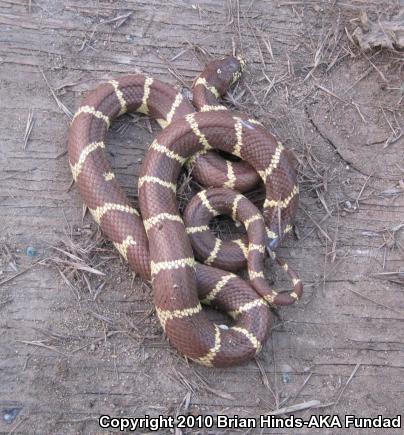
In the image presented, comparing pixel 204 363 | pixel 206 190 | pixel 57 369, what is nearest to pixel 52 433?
pixel 57 369

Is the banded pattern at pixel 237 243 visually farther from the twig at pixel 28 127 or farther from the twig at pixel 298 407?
the twig at pixel 28 127

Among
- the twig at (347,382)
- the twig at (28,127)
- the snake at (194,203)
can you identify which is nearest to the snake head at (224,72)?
the snake at (194,203)

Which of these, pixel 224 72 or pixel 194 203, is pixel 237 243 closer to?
pixel 194 203

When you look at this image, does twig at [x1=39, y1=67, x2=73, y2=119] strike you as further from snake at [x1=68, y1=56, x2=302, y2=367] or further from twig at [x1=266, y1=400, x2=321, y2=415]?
twig at [x1=266, y1=400, x2=321, y2=415]


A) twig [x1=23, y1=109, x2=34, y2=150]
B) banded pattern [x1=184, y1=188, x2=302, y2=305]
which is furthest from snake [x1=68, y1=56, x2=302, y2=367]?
twig [x1=23, y1=109, x2=34, y2=150]

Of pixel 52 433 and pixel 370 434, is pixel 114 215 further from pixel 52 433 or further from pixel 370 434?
pixel 370 434
